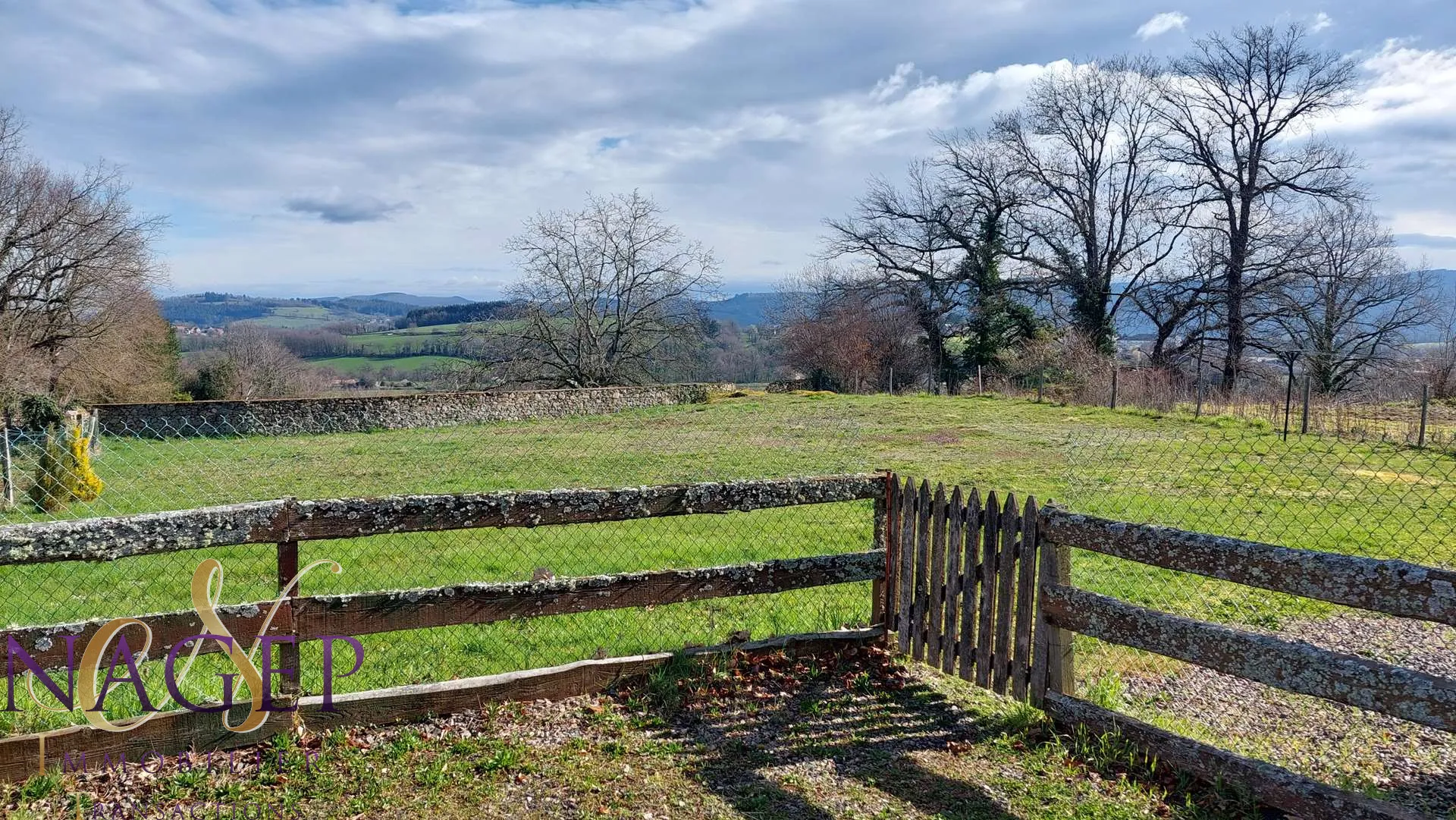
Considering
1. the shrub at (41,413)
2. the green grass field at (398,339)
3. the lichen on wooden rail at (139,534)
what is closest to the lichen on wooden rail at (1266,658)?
the lichen on wooden rail at (139,534)

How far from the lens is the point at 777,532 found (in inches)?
385

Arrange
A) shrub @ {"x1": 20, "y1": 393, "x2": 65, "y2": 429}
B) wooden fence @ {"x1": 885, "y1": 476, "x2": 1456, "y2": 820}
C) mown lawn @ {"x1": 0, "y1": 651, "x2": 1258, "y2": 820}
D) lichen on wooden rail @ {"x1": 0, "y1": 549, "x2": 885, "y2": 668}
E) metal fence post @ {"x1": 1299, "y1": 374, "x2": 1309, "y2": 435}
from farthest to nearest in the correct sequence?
shrub @ {"x1": 20, "y1": 393, "x2": 65, "y2": 429}
metal fence post @ {"x1": 1299, "y1": 374, "x2": 1309, "y2": 435}
lichen on wooden rail @ {"x1": 0, "y1": 549, "x2": 885, "y2": 668}
mown lawn @ {"x1": 0, "y1": 651, "x2": 1258, "y2": 820}
wooden fence @ {"x1": 885, "y1": 476, "x2": 1456, "y2": 820}

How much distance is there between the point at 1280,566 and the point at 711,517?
25.1 feet

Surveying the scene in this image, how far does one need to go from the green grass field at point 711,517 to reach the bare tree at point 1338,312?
16608 mm

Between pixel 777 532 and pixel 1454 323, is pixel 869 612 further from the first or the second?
pixel 1454 323

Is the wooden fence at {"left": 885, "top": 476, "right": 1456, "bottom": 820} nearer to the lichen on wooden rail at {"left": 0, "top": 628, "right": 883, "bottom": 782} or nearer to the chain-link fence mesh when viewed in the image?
the chain-link fence mesh

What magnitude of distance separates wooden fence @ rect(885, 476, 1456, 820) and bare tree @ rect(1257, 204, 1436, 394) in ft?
117

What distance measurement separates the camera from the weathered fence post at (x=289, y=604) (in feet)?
13.5

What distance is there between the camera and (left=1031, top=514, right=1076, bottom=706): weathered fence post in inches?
177

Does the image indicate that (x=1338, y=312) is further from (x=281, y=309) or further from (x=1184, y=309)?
(x=281, y=309)

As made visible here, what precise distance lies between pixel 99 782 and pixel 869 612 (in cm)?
479

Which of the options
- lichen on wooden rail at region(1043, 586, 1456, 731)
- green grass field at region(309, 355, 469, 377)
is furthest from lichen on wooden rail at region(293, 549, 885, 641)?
green grass field at region(309, 355, 469, 377)

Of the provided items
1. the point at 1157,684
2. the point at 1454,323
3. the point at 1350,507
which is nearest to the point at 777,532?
the point at 1157,684

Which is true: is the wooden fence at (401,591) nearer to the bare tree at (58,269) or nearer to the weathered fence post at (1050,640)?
the weathered fence post at (1050,640)
